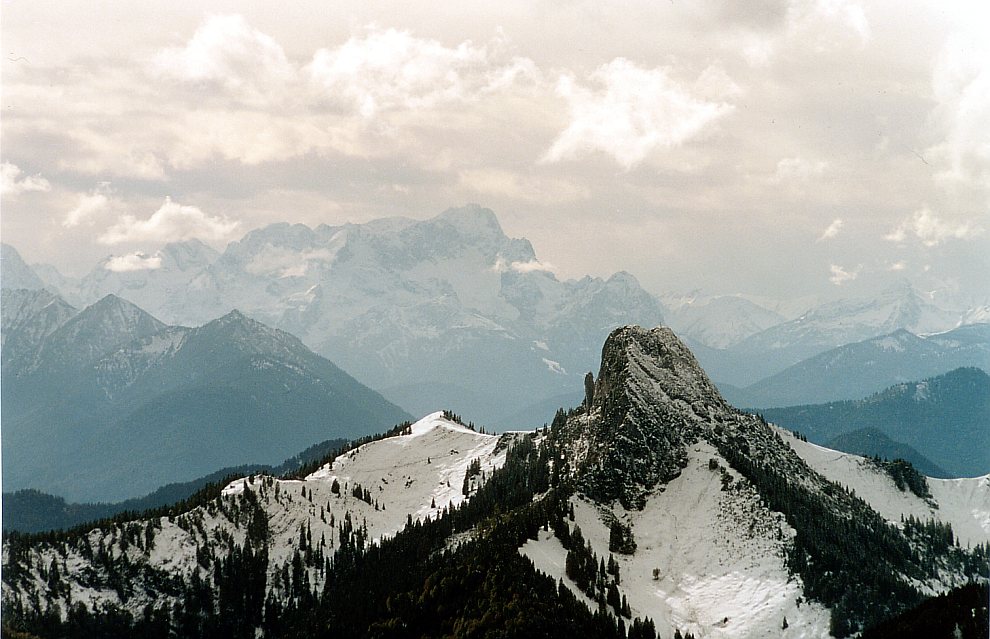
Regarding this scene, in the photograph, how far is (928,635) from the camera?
19225cm

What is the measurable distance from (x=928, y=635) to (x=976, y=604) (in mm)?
12417

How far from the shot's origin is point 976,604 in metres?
192
